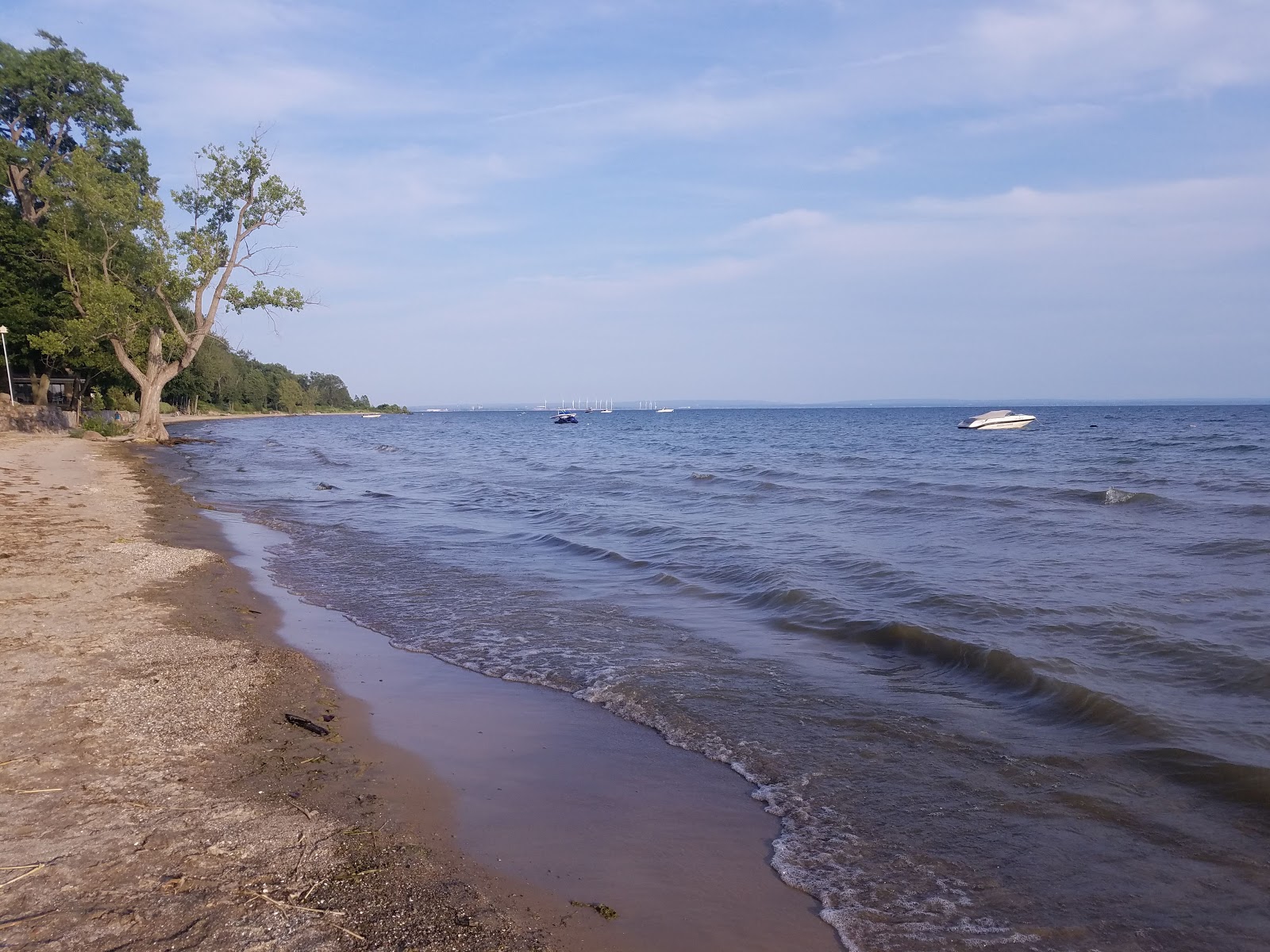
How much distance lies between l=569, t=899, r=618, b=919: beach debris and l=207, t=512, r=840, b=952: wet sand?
0.06 ft

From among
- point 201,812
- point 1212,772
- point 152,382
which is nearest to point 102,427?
point 152,382

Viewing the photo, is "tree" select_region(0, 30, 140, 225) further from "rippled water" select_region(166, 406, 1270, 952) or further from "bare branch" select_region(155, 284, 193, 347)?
"rippled water" select_region(166, 406, 1270, 952)

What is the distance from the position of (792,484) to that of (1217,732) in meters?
17.6

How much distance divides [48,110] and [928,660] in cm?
5347

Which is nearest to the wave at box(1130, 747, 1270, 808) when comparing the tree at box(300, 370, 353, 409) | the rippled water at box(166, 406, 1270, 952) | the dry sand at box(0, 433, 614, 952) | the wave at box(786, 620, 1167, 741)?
the rippled water at box(166, 406, 1270, 952)

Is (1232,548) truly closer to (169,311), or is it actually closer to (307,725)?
(307,725)

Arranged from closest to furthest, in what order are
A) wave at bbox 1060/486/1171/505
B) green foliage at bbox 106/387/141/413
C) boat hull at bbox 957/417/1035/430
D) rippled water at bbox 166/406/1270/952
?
rippled water at bbox 166/406/1270/952
wave at bbox 1060/486/1171/505
green foliage at bbox 106/387/141/413
boat hull at bbox 957/417/1035/430

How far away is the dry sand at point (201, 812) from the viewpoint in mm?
3088

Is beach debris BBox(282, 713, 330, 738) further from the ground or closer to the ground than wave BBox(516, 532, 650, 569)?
further from the ground

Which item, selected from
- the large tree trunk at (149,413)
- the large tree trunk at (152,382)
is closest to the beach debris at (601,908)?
the large tree trunk at (152,382)

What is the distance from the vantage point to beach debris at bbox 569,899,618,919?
3408 millimetres

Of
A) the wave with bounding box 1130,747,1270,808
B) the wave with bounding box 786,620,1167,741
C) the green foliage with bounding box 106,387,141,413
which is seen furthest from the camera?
the green foliage with bounding box 106,387,141,413

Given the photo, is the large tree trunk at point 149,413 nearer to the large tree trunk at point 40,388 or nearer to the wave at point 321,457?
the large tree trunk at point 40,388

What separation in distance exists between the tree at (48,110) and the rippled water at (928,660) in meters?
33.1
